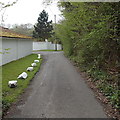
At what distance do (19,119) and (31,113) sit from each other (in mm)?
309

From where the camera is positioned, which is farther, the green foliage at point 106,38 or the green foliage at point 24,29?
the green foliage at point 24,29

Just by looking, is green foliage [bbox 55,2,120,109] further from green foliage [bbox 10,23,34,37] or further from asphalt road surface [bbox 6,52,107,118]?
green foliage [bbox 10,23,34,37]

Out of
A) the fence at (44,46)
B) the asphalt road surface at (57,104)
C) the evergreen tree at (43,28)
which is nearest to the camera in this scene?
the asphalt road surface at (57,104)

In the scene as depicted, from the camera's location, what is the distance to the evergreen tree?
97.2 ft

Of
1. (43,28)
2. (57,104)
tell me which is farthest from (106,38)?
(43,28)

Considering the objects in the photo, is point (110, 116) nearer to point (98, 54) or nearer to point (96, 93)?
point (96, 93)

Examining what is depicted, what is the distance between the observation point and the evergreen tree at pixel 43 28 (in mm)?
29630

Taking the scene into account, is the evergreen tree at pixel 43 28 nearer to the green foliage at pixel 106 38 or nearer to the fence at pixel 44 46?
the fence at pixel 44 46

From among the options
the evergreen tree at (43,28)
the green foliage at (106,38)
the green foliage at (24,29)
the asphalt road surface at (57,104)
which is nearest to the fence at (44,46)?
the evergreen tree at (43,28)

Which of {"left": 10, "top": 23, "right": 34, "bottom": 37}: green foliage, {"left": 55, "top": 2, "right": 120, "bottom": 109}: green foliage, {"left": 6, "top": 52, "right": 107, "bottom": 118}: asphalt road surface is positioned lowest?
{"left": 6, "top": 52, "right": 107, "bottom": 118}: asphalt road surface

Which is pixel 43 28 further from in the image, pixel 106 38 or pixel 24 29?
pixel 106 38

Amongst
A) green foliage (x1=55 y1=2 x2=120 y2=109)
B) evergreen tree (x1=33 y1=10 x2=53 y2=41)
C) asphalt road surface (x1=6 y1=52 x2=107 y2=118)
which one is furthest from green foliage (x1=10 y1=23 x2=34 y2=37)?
asphalt road surface (x1=6 y1=52 x2=107 y2=118)

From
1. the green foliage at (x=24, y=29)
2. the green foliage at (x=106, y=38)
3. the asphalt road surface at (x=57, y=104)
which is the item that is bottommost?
the asphalt road surface at (x=57, y=104)

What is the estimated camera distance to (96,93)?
160 inches
